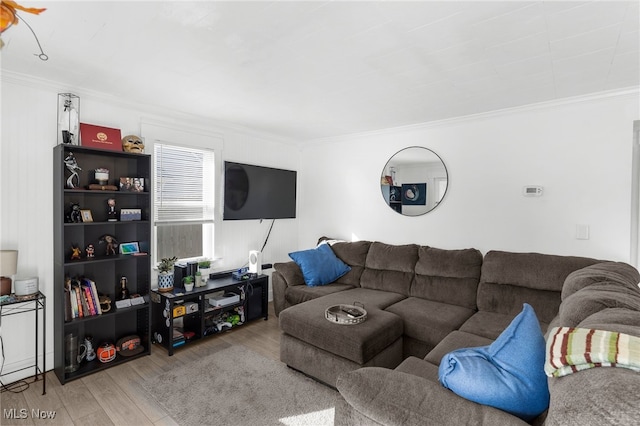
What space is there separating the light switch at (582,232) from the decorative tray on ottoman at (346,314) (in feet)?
6.69

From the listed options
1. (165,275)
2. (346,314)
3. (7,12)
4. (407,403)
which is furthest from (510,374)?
(165,275)

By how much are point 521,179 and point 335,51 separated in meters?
2.29

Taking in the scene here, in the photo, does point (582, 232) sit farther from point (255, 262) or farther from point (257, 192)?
point (257, 192)

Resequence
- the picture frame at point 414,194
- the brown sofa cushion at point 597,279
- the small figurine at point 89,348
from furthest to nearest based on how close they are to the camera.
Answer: the picture frame at point 414,194
the small figurine at point 89,348
the brown sofa cushion at point 597,279

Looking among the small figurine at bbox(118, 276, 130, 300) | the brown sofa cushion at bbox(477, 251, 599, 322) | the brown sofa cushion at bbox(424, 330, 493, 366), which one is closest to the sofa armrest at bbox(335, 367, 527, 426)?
the brown sofa cushion at bbox(424, 330, 493, 366)

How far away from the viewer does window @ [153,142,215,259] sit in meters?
3.38

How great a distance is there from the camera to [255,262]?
3883 mm

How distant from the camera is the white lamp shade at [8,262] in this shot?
225 centimetres

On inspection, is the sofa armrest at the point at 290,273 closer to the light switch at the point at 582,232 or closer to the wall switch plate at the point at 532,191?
the wall switch plate at the point at 532,191

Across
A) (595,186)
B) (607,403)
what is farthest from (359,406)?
(595,186)

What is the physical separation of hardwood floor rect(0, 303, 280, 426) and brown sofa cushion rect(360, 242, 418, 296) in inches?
51.7

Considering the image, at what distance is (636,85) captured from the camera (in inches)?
101

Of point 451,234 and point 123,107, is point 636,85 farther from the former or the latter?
point 123,107

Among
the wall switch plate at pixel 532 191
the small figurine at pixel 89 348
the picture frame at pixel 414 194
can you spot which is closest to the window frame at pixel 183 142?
the small figurine at pixel 89 348
